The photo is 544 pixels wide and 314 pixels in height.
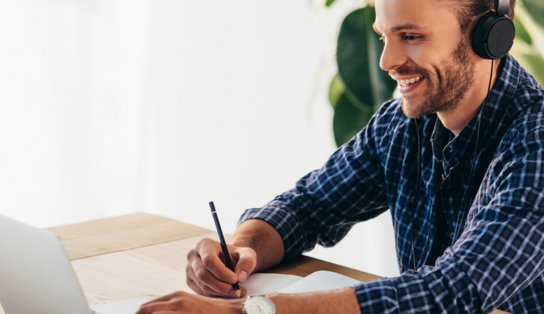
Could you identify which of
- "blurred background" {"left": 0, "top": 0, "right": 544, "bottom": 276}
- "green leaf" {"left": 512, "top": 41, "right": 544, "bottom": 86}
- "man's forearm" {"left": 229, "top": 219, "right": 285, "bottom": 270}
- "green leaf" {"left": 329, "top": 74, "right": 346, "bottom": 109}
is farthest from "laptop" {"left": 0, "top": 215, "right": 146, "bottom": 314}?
"blurred background" {"left": 0, "top": 0, "right": 544, "bottom": 276}

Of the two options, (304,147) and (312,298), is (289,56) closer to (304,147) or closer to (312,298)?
(304,147)

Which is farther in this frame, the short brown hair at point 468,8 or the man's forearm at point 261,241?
the man's forearm at point 261,241

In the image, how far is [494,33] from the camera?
1.31 metres

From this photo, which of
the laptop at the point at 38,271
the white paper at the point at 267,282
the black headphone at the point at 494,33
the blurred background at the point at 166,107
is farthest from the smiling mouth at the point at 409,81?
the blurred background at the point at 166,107

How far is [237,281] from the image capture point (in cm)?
131

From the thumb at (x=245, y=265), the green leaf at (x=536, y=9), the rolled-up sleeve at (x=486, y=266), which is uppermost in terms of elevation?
the green leaf at (x=536, y=9)

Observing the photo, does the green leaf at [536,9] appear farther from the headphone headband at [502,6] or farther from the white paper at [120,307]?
the white paper at [120,307]

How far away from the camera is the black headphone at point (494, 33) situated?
4.29ft

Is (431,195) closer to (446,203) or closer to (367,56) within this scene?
(446,203)

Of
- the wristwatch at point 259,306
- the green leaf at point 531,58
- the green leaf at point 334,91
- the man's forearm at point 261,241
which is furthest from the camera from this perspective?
the green leaf at point 334,91

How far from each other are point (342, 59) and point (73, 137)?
136cm

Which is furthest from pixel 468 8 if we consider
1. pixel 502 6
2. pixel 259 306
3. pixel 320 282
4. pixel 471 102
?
pixel 259 306

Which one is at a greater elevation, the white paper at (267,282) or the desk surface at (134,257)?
the desk surface at (134,257)

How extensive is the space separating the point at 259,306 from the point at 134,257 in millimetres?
460
